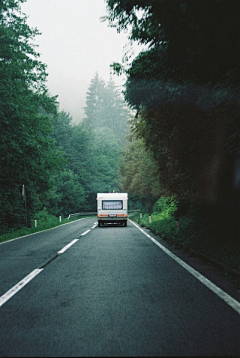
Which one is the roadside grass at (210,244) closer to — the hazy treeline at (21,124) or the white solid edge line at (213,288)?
the white solid edge line at (213,288)

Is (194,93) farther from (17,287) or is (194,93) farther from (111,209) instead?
(111,209)

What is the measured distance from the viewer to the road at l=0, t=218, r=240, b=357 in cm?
381

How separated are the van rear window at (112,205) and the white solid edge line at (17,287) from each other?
1918 cm

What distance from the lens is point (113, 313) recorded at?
496cm

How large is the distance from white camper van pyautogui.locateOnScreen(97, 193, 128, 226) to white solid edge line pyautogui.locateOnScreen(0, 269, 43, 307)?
Answer: 62.7 feet

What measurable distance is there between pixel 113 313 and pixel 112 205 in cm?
2263

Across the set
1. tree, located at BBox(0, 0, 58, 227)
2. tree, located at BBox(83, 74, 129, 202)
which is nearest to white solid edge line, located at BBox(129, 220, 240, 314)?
tree, located at BBox(0, 0, 58, 227)

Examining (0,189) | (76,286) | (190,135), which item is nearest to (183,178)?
(190,135)

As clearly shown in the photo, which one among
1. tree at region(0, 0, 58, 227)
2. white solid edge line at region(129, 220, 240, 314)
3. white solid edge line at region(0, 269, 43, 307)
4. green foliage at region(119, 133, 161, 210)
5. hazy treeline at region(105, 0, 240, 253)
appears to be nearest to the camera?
white solid edge line at region(129, 220, 240, 314)

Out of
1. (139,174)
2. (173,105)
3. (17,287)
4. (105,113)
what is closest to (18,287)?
(17,287)

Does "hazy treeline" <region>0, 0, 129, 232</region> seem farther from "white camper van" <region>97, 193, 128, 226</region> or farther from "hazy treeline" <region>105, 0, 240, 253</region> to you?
"white camper van" <region>97, 193, 128, 226</region>

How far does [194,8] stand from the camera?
7.37 meters

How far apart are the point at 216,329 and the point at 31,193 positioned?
25.6 metres

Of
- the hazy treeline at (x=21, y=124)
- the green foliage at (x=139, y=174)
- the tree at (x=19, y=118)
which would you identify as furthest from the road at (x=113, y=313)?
the green foliage at (x=139, y=174)
